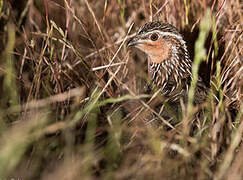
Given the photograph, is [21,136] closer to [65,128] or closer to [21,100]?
[65,128]

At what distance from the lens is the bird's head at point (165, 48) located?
3.76 m

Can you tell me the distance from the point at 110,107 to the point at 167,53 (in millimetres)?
714

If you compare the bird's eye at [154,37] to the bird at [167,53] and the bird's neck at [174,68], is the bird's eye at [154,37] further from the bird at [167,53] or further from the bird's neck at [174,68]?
the bird's neck at [174,68]

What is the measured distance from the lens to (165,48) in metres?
3.83

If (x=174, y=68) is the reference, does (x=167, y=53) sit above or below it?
above

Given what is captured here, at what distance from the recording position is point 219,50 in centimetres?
412

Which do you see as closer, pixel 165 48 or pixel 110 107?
pixel 110 107

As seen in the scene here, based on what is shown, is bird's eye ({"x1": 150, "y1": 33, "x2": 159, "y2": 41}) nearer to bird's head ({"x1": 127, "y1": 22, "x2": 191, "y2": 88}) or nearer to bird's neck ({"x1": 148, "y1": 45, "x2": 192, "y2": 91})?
bird's head ({"x1": 127, "y1": 22, "x2": 191, "y2": 88})

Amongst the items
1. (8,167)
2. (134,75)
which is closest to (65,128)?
(8,167)

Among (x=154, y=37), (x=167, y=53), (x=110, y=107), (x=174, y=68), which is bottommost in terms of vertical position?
(x=110, y=107)

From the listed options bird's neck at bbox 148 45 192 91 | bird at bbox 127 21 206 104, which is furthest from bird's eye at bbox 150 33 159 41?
bird's neck at bbox 148 45 192 91

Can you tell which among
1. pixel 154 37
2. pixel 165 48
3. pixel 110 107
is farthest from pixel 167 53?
pixel 110 107

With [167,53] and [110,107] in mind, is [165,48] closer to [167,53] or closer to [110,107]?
[167,53]

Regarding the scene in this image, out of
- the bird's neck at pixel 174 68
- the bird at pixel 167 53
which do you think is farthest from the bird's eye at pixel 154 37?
the bird's neck at pixel 174 68
